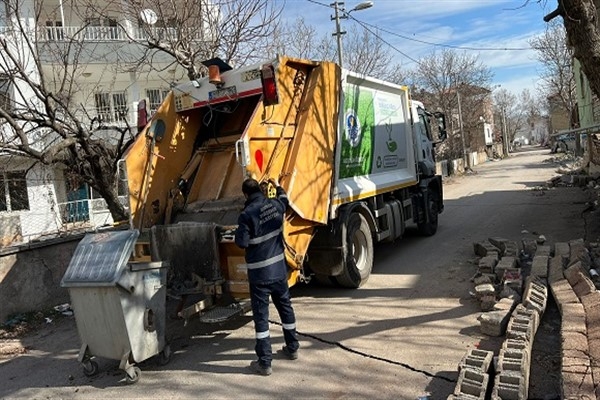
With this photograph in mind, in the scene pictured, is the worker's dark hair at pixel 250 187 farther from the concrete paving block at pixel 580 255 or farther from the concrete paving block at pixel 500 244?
the concrete paving block at pixel 500 244

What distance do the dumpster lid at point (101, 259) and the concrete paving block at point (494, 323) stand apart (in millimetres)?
3326

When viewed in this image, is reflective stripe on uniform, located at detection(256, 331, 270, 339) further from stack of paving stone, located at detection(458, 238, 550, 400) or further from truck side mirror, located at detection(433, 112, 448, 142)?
truck side mirror, located at detection(433, 112, 448, 142)

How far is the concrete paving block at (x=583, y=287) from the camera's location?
4.87 metres

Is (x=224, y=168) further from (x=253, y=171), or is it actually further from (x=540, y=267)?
(x=540, y=267)

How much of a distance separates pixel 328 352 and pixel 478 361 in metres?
1.45

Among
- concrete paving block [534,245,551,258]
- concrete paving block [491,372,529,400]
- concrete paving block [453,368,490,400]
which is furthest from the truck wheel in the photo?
concrete paving block [491,372,529,400]

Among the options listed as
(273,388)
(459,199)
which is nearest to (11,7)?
(273,388)

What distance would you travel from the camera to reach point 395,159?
8.50m

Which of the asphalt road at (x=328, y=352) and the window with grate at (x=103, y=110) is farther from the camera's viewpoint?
the window with grate at (x=103, y=110)

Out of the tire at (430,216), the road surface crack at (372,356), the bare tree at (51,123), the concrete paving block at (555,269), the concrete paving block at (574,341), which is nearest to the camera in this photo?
the concrete paving block at (574,341)

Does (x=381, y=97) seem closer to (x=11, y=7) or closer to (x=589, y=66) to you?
(x=589, y=66)

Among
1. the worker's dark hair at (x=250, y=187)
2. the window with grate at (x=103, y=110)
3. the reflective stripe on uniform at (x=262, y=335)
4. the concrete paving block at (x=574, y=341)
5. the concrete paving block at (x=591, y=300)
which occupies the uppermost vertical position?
the window with grate at (x=103, y=110)

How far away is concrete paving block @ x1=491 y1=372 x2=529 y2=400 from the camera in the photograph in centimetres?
321

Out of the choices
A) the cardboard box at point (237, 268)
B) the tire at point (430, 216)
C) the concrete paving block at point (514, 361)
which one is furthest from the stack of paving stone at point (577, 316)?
the tire at point (430, 216)
